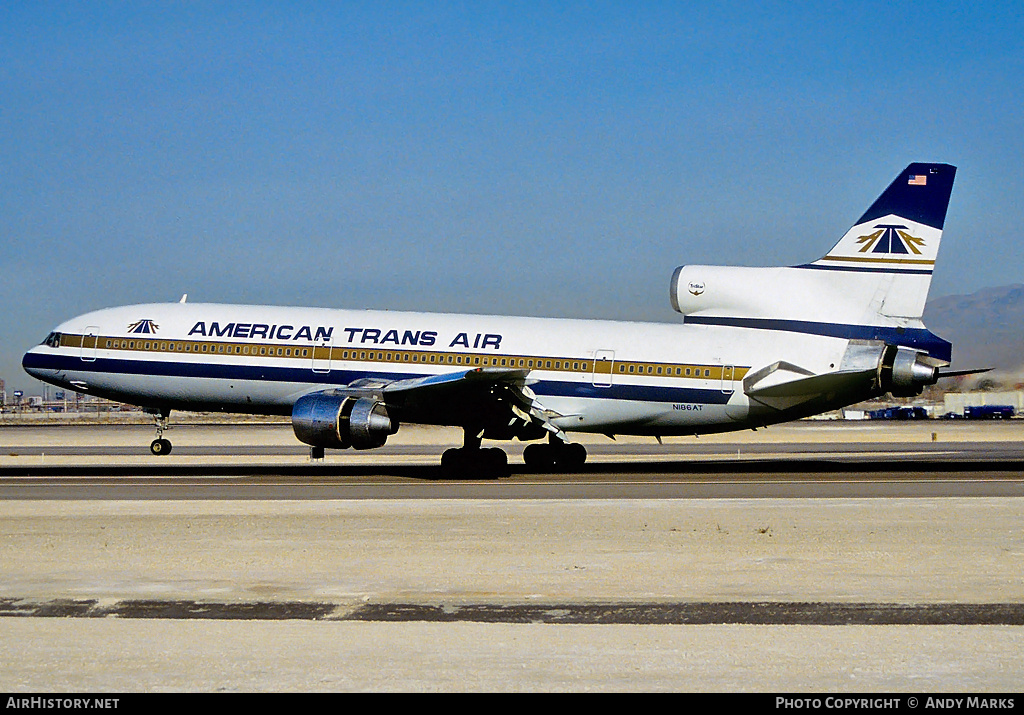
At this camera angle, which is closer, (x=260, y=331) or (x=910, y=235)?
(x=910, y=235)

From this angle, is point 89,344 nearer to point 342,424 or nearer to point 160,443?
point 160,443

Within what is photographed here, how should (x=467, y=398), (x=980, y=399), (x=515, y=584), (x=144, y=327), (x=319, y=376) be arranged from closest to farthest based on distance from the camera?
1. (x=515, y=584)
2. (x=467, y=398)
3. (x=319, y=376)
4. (x=144, y=327)
5. (x=980, y=399)

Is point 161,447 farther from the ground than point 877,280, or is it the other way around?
point 877,280

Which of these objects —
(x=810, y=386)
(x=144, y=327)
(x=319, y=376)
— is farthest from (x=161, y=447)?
(x=810, y=386)

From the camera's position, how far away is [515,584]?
12.2 meters

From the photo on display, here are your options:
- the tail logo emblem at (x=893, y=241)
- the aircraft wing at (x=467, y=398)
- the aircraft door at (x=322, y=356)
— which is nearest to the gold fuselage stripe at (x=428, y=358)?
the aircraft door at (x=322, y=356)

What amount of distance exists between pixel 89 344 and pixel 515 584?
23.7 m

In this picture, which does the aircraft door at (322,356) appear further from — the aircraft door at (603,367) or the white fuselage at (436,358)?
the aircraft door at (603,367)

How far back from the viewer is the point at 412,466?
1265 inches

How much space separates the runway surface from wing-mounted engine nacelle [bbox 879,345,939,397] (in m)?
3.29

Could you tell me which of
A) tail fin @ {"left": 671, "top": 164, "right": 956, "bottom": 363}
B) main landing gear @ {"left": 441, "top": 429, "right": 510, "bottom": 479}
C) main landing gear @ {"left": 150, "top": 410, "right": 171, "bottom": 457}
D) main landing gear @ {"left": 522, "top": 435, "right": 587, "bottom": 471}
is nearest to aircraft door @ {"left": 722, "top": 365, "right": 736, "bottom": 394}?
tail fin @ {"left": 671, "top": 164, "right": 956, "bottom": 363}

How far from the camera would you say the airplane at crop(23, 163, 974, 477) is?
28938 mm

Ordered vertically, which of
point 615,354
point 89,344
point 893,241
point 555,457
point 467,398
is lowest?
point 555,457

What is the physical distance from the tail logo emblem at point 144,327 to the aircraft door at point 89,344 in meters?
1.21
